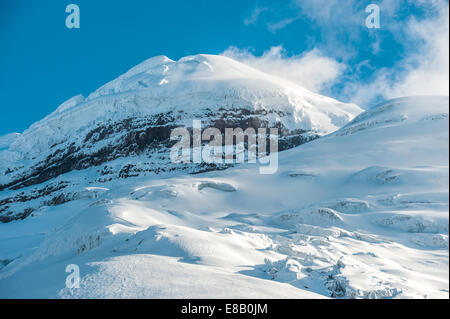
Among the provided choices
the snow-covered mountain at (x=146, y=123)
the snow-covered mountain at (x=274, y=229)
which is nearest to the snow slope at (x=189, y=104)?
the snow-covered mountain at (x=146, y=123)

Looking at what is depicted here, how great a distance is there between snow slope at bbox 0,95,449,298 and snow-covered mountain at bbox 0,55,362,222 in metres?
30.9

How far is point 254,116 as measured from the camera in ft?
218

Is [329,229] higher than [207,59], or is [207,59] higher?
[207,59]

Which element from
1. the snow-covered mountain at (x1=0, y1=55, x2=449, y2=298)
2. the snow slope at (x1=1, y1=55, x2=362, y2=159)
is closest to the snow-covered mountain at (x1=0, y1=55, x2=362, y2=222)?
the snow slope at (x1=1, y1=55, x2=362, y2=159)

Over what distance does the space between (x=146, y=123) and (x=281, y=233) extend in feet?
193

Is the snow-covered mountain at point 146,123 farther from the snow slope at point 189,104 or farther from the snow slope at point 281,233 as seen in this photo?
the snow slope at point 281,233

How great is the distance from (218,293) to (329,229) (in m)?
8.57

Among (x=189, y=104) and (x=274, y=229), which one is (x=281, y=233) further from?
(x=189, y=104)

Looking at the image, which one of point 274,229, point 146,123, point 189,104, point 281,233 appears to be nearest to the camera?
point 281,233

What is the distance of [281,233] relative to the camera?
1227 cm

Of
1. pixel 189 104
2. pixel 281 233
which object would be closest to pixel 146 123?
pixel 189 104

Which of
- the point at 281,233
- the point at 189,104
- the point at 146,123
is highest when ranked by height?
the point at 189,104
